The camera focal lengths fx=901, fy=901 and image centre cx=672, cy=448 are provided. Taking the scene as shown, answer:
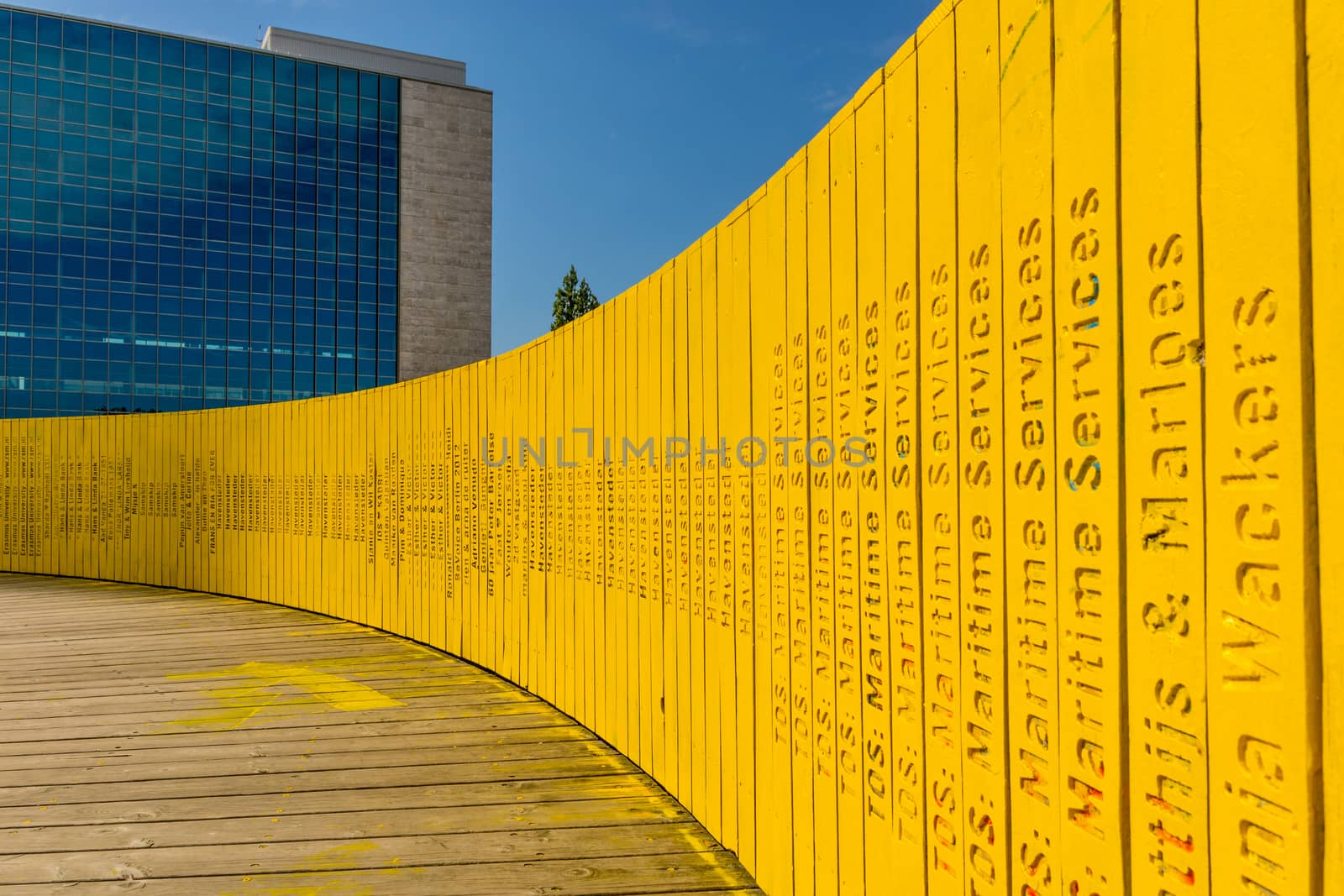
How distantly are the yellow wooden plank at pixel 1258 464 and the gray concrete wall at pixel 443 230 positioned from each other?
98.5 ft

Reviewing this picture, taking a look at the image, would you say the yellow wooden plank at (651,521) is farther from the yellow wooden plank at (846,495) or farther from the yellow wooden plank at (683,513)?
the yellow wooden plank at (846,495)

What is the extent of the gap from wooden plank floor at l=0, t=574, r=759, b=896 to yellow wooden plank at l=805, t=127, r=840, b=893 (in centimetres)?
51

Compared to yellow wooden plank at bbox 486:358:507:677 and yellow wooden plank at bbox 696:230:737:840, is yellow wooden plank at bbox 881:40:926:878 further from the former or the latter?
yellow wooden plank at bbox 486:358:507:677

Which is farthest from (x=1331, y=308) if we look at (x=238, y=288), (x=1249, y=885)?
(x=238, y=288)

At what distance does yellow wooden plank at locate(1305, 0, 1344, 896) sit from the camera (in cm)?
79

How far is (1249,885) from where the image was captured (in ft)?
2.85

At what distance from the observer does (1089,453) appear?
110 cm

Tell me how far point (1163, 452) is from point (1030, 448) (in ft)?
0.80

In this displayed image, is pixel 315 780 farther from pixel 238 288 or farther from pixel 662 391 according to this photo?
pixel 238 288

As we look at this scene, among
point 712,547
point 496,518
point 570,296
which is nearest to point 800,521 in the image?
point 712,547

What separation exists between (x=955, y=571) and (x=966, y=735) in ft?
0.82

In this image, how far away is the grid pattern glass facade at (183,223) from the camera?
26.2m

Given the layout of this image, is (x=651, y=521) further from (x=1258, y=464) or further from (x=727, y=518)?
(x=1258, y=464)

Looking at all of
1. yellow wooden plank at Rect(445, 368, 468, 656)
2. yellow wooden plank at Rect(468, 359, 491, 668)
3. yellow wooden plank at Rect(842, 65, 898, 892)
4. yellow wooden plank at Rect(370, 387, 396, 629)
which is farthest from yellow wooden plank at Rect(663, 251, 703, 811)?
yellow wooden plank at Rect(370, 387, 396, 629)
